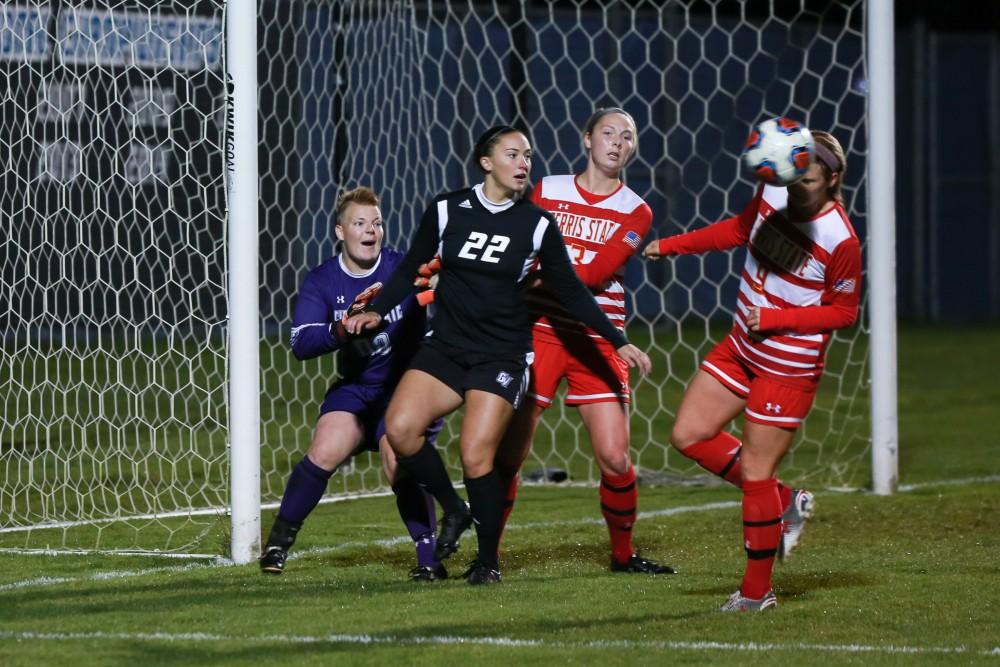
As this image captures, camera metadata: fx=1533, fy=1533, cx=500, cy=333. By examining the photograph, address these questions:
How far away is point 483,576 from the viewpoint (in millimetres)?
5406

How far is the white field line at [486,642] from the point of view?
169 inches

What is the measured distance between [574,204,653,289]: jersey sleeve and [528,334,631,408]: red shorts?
26cm

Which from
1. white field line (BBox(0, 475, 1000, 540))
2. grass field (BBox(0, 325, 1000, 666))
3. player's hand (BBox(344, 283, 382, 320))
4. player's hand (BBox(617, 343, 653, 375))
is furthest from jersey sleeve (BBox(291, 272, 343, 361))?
player's hand (BBox(617, 343, 653, 375))

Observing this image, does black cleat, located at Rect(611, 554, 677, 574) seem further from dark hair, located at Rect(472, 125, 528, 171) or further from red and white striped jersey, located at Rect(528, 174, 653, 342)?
dark hair, located at Rect(472, 125, 528, 171)

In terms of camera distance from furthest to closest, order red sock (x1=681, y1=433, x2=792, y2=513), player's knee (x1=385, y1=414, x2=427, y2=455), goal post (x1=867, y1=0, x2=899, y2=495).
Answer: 1. goal post (x1=867, y1=0, x2=899, y2=495)
2. red sock (x1=681, y1=433, x2=792, y2=513)
3. player's knee (x1=385, y1=414, x2=427, y2=455)

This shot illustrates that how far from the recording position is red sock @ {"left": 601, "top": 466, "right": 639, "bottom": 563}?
19.3ft

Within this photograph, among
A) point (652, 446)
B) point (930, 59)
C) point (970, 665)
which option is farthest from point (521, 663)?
point (930, 59)

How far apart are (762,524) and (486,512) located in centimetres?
98

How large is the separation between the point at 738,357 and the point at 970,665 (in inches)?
61.8

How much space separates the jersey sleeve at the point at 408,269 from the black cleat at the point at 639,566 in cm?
134

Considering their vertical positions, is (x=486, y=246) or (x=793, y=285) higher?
(x=486, y=246)

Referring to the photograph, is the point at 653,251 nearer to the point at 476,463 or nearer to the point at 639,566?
the point at 476,463

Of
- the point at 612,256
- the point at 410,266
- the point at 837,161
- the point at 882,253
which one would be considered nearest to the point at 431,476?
the point at 410,266

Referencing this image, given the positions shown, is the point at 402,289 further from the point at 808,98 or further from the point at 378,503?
the point at 808,98
